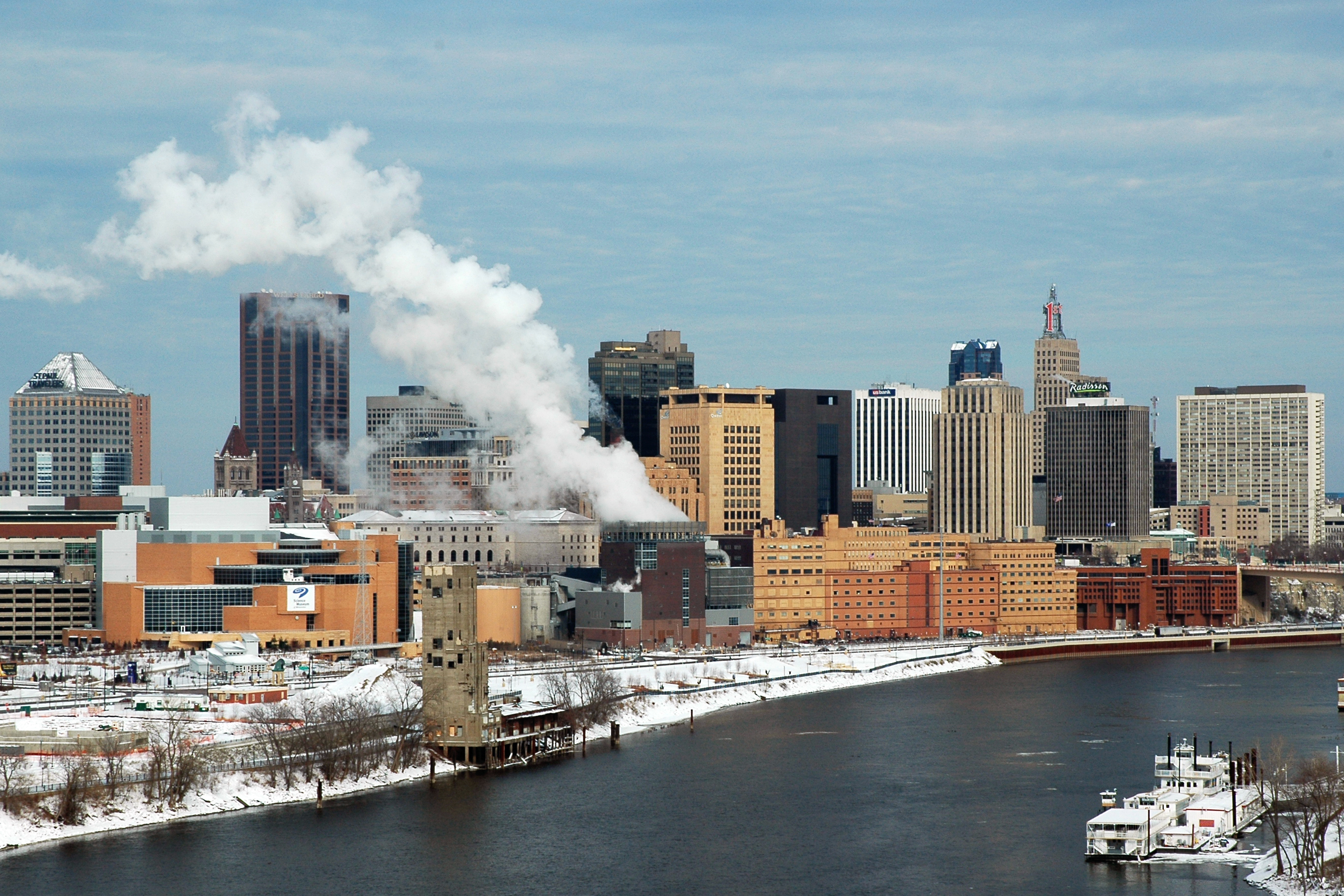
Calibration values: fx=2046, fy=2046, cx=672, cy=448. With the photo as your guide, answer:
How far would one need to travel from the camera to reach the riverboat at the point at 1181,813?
5956 centimetres

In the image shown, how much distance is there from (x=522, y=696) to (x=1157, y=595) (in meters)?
94.0

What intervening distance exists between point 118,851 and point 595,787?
18.8 m

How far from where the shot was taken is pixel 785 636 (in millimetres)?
144500

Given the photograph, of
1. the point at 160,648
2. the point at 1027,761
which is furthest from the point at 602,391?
the point at 1027,761

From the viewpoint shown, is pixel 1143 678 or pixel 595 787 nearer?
pixel 595 787

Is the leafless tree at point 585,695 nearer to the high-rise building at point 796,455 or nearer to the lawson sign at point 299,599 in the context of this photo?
the lawson sign at point 299,599

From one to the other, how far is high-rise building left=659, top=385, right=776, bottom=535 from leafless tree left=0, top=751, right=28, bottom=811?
11026cm

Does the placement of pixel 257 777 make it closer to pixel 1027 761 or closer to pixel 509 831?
pixel 509 831

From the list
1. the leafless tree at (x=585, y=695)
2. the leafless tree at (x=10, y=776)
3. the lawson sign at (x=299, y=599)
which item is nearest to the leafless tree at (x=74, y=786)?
the leafless tree at (x=10, y=776)

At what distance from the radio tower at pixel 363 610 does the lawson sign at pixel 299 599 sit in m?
2.79

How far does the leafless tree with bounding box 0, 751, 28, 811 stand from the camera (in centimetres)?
6366

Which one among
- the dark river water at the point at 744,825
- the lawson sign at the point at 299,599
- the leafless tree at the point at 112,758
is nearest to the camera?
the dark river water at the point at 744,825

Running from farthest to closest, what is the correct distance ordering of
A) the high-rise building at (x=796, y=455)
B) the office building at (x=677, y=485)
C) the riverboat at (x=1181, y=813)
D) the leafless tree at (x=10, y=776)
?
the high-rise building at (x=796, y=455), the office building at (x=677, y=485), the leafless tree at (x=10, y=776), the riverboat at (x=1181, y=813)

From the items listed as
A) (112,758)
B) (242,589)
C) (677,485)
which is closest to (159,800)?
(112,758)
